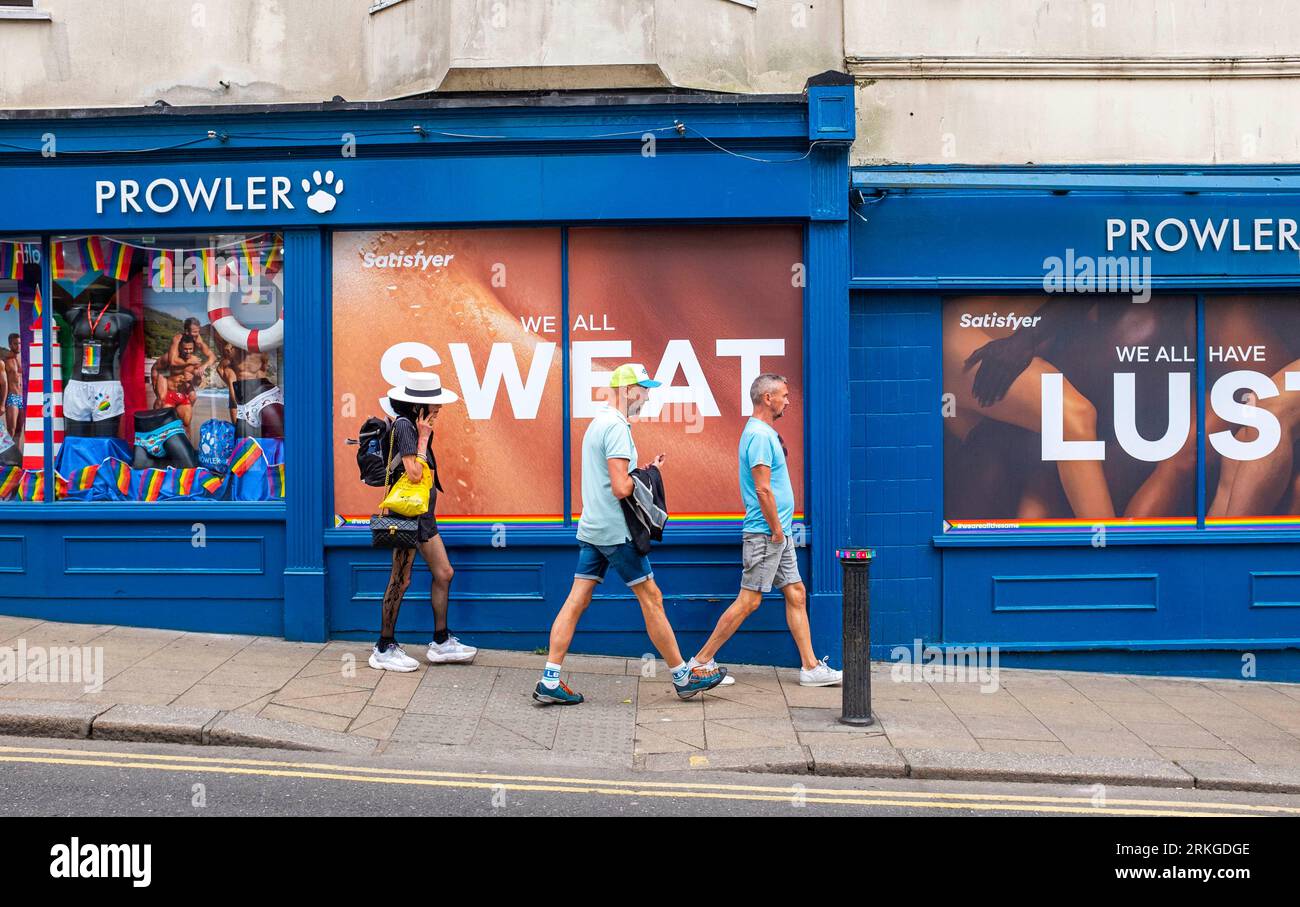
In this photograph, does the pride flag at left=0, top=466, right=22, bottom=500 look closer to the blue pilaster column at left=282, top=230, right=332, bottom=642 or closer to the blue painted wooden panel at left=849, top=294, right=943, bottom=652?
the blue pilaster column at left=282, top=230, right=332, bottom=642

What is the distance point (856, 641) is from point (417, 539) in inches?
119

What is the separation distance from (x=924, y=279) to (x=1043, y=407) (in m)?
1.42

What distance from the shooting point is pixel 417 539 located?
25.6 ft

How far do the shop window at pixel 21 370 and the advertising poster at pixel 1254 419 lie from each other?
9.37 metres

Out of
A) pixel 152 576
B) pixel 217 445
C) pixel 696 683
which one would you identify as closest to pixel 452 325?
pixel 217 445

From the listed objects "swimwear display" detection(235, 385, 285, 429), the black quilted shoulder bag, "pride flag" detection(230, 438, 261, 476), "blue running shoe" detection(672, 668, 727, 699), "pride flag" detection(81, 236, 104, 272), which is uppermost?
"pride flag" detection(81, 236, 104, 272)

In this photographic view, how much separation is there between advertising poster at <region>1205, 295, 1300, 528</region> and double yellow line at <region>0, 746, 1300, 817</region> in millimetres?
3835

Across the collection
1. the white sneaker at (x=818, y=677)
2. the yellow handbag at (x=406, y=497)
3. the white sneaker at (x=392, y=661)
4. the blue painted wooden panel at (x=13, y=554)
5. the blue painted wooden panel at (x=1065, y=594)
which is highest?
the yellow handbag at (x=406, y=497)

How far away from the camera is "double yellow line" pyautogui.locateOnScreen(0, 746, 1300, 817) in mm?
5781

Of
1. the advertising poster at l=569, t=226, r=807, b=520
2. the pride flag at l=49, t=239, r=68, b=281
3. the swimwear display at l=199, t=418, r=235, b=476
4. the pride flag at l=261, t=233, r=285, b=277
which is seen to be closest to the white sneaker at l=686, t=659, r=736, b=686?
the advertising poster at l=569, t=226, r=807, b=520

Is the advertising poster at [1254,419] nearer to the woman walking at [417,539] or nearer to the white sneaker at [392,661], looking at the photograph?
the woman walking at [417,539]

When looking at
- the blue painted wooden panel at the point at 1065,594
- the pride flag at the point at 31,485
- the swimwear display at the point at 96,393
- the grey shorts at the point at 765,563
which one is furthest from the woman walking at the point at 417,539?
the blue painted wooden panel at the point at 1065,594

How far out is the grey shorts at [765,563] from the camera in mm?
7746

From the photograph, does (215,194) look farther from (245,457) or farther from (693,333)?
(693,333)
